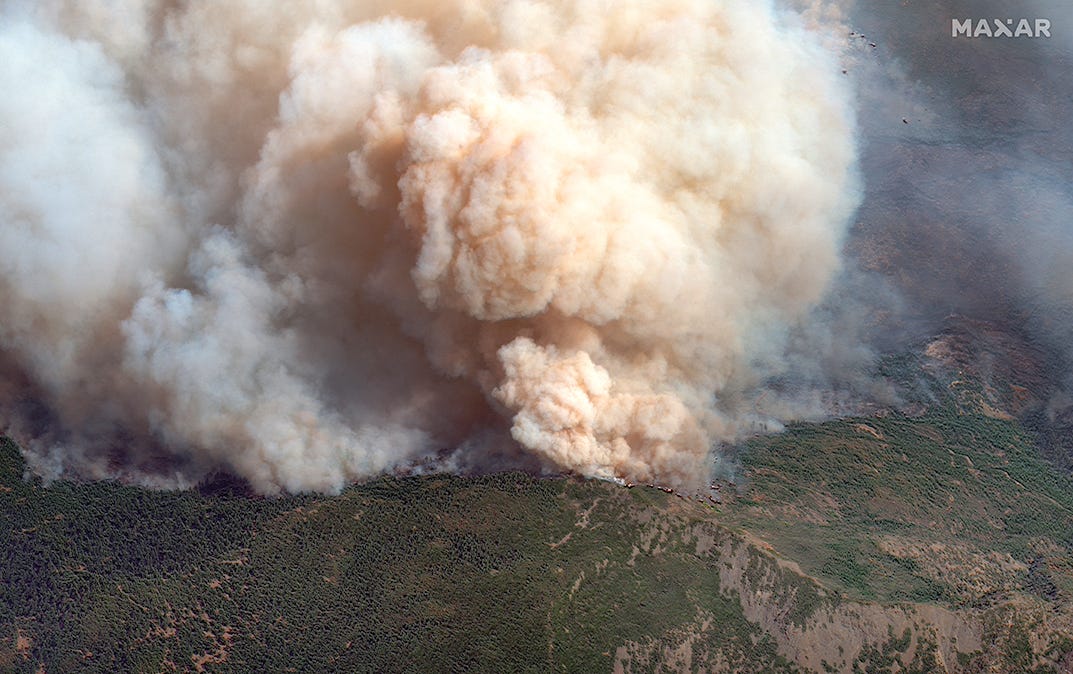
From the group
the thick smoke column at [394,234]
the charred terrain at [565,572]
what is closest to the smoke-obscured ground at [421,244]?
the thick smoke column at [394,234]

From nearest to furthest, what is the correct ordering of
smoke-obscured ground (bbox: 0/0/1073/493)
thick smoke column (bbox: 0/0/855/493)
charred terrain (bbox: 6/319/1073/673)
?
charred terrain (bbox: 6/319/1073/673) → thick smoke column (bbox: 0/0/855/493) → smoke-obscured ground (bbox: 0/0/1073/493)

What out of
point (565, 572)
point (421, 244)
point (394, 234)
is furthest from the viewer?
point (394, 234)

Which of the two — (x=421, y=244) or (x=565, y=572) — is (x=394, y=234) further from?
(x=565, y=572)

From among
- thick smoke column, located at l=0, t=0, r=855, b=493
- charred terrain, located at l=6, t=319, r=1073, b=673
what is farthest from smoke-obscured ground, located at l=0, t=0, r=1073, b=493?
charred terrain, located at l=6, t=319, r=1073, b=673

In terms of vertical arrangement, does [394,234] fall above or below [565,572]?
above

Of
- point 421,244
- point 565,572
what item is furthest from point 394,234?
point 565,572

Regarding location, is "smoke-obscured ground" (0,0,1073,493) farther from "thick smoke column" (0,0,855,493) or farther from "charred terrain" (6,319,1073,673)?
"charred terrain" (6,319,1073,673)

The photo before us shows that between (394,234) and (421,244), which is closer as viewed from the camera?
(421,244)
